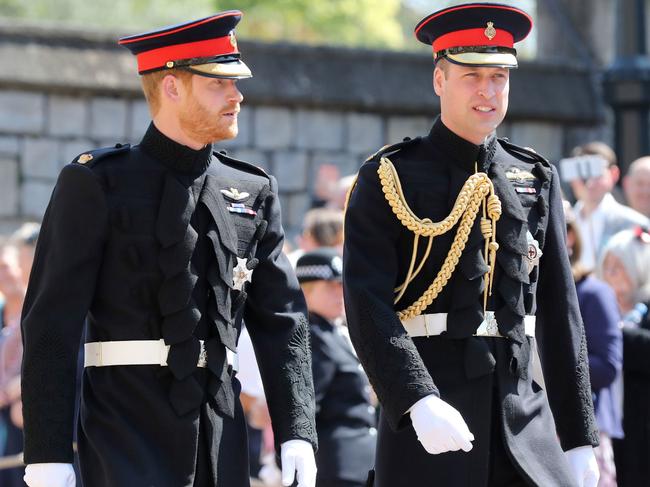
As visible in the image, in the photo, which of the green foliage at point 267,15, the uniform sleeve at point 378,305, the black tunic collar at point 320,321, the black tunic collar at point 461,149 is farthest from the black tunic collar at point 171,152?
the green foliage at point 267,15

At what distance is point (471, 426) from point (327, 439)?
67.9 inches

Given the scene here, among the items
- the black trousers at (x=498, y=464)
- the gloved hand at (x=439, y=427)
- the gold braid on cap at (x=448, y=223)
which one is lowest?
the black trousers at (x=498, y=464)

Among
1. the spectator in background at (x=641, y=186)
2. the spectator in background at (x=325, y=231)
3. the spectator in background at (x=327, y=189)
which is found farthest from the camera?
the spectator in background at (x=327, y=189)

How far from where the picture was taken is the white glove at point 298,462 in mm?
4227

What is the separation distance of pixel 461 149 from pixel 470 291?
0.43 metres

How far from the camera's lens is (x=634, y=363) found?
20.4 feet

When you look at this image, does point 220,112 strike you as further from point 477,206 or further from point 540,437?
point 540,437

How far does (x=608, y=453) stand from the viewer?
6219 millimetres

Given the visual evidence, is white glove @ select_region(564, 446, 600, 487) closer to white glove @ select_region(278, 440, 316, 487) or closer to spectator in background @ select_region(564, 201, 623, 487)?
white glove @ select_region(278, 440, 316, 487)

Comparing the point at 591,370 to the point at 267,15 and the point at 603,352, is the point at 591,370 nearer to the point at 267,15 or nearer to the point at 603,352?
the point at 603,352

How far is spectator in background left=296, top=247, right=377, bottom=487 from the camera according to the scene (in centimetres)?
596

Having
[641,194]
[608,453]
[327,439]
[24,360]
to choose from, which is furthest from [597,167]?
[24,360]

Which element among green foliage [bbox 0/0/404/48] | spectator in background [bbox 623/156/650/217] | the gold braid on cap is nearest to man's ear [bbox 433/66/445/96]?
the gold braid on cap

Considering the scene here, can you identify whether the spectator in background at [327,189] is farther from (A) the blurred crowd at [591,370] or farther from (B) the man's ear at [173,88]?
(B) the man's ear at [173,88]
